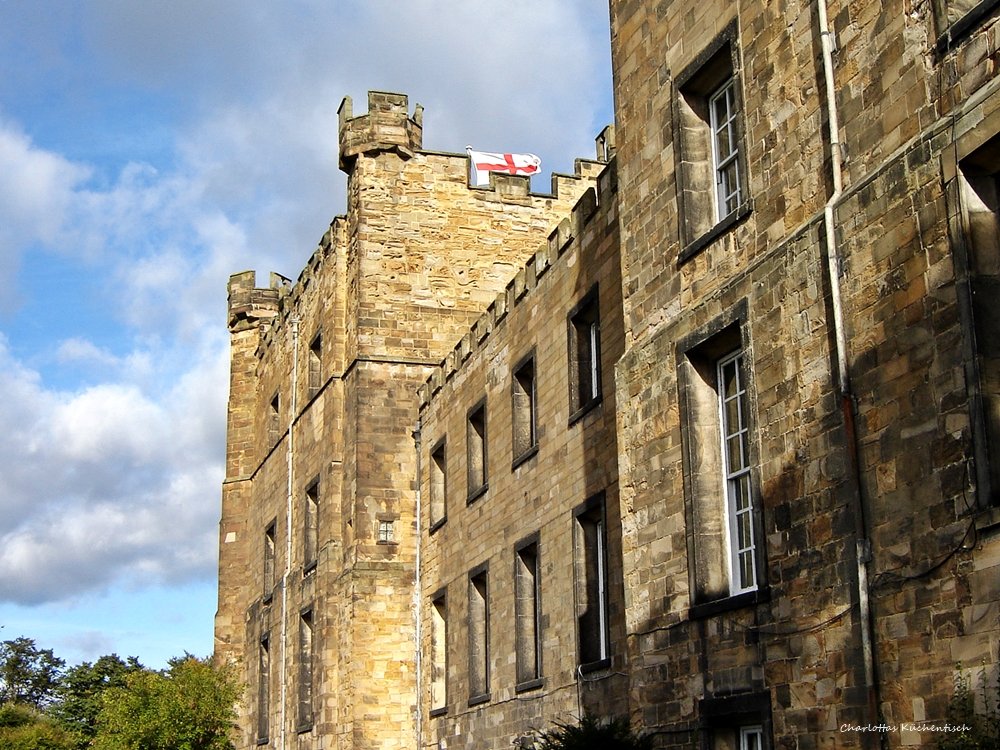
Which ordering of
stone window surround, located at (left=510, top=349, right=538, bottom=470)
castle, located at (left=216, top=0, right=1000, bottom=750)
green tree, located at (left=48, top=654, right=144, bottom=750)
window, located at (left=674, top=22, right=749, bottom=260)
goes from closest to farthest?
1. castle, located at (left=216, top=0, right=1000, bottom=750)
2. window, located at (left=674, top=22, right=749, bottom=260)
3. stone window surround, located at (left=510, top=349, right=538, bottom=470)
4. green tree, located at (left=48, top=654, right=144, bottom=750)

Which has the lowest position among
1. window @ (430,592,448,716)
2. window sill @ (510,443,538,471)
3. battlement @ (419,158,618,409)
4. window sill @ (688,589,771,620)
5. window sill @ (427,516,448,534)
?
window sill @ (688,589,771,620)

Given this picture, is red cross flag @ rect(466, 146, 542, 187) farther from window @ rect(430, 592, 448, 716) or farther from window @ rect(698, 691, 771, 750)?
window @ rect(698, 691, 771, 750)

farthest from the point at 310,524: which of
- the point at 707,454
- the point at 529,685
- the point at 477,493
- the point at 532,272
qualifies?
the point at 707,454

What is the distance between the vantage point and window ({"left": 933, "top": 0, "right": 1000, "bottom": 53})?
9.10 metres

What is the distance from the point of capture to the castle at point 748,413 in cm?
895

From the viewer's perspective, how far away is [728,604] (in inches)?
443

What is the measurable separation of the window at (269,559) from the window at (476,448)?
11.9m

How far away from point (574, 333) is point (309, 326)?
14.1 m

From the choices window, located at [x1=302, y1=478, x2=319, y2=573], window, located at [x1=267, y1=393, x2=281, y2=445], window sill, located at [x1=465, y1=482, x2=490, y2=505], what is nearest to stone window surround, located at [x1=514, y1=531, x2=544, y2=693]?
window sill, located at [x1=465, y1=482, x2=490, y2=505]

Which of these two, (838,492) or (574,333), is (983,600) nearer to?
(838,492)

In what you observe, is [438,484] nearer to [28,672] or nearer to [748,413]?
[748,413]

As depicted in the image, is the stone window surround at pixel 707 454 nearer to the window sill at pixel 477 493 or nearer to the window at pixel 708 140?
the window at pixel 708 140

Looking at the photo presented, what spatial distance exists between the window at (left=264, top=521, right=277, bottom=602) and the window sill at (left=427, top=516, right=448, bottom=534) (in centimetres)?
927

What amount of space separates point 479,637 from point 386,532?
5.52m
